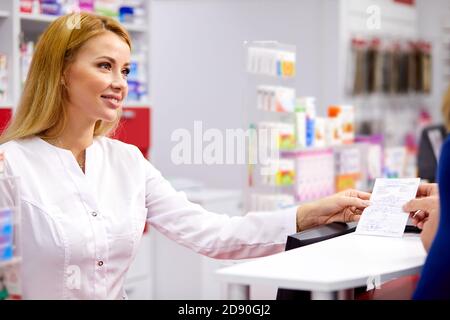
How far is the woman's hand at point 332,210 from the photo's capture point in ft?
8.20

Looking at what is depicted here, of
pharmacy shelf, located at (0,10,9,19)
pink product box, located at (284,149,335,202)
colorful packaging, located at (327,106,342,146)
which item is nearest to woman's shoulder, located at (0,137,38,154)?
pharmacy shelf, located at (0,10,9,19)

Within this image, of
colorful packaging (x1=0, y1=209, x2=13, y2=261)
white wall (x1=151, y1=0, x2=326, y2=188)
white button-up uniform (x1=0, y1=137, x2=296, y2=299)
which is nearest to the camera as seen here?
colorful packaging (x1=0, y1=209, x2=13, y2=261)

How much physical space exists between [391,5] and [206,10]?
1973 millimetres

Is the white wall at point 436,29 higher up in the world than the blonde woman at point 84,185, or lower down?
higher up

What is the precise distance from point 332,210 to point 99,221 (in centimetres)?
73

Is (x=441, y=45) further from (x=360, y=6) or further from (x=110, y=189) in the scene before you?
(x=110, y=189)

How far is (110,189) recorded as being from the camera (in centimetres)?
246

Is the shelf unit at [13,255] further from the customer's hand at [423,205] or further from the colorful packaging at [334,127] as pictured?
the colorful packaging at [334,127]

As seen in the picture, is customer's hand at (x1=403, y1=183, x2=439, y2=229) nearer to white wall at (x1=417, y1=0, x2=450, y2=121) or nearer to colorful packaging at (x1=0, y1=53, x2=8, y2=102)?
colorful packaging at (x1=0, y1=53, x2=8, y2=102)

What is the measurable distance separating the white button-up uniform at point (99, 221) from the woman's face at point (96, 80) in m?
0.15

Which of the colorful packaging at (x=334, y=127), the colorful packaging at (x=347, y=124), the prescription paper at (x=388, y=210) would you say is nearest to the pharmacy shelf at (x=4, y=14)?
the colorful packaging at (x=334, y=127)

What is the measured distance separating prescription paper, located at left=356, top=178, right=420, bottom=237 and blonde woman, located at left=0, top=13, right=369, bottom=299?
6 centimetres

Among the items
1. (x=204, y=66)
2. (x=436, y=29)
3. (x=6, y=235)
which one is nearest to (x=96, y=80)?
(x=6, y=235)

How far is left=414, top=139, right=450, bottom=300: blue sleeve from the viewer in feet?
6.08
